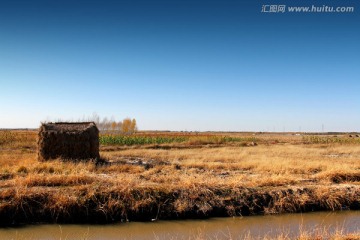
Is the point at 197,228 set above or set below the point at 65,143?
below

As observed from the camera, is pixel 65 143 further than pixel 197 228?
Yes

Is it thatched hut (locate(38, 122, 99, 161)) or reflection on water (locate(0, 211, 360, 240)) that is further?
thatched hut (locate(38, 122, 99, 161))

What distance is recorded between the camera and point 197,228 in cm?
972

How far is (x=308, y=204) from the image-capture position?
1172 cm

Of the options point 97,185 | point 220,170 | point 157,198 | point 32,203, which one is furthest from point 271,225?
point 220,170

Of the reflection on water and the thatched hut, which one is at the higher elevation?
the thatched hut

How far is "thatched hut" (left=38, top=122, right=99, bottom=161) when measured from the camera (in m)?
18.8

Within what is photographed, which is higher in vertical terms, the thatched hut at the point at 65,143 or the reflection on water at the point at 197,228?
the thatched hut at the point at 65,143

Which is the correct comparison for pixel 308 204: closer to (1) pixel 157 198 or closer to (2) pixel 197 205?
(2) pixel 197 205

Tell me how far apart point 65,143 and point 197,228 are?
11249 mm

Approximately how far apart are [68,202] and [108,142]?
99.2ft

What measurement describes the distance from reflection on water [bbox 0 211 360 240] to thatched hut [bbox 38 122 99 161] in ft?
31.3

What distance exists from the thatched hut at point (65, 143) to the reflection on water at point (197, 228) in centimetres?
953

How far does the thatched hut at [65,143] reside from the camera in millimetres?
18750
